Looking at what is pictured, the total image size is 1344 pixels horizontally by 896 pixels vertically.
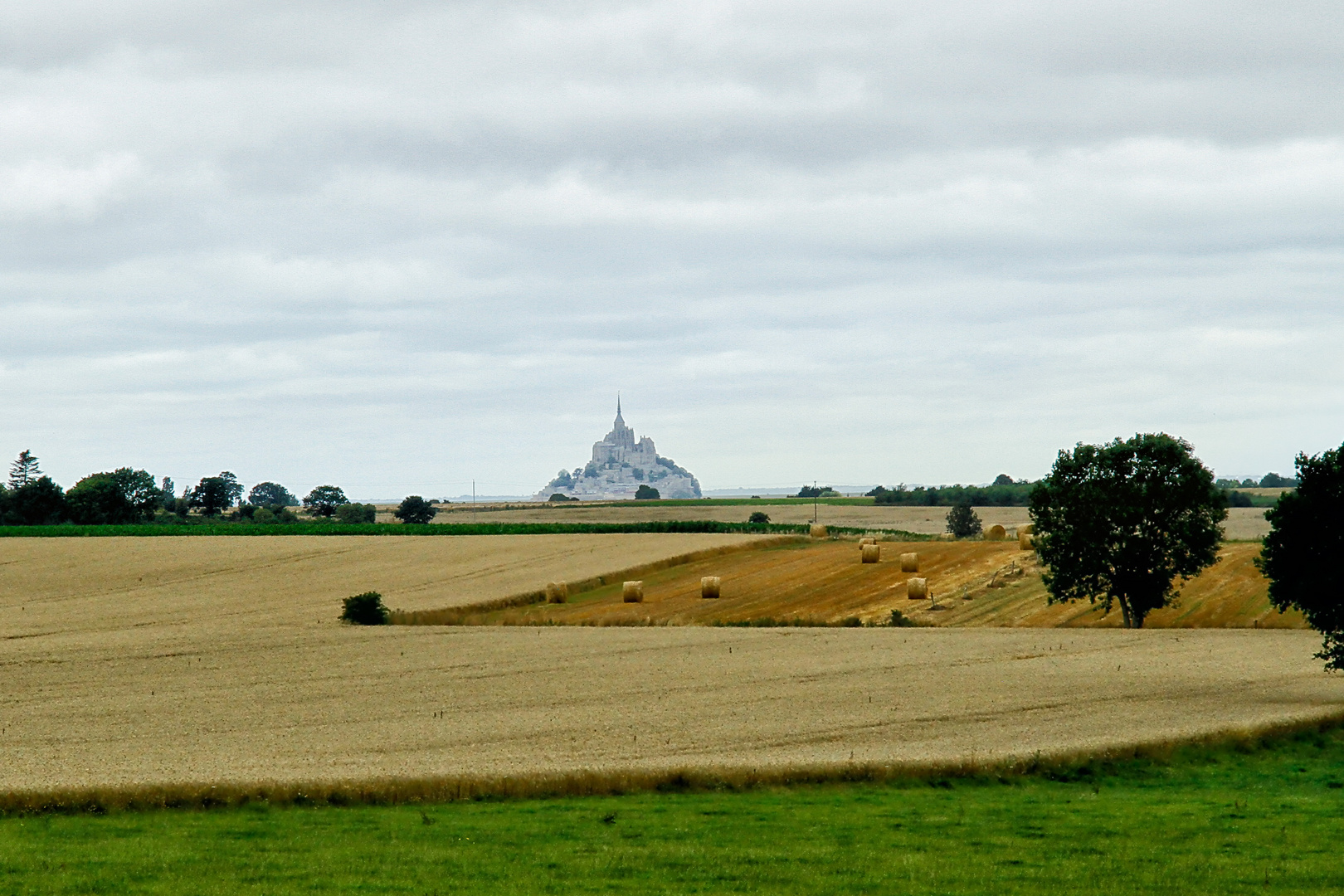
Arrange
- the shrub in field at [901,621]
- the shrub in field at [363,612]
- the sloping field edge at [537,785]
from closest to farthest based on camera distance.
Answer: the sloping field edge at [537,785]
the shrub in field at [901,621]
the shrub in field at [363,612]

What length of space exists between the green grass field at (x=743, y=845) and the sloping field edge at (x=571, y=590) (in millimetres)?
36376

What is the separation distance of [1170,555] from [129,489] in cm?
12869

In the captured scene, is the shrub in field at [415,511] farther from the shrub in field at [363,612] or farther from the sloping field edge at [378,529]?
the shrub in field at [363,612]

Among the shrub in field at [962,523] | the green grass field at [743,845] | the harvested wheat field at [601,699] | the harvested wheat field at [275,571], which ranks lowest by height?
the harvested wheat field at [601,699]

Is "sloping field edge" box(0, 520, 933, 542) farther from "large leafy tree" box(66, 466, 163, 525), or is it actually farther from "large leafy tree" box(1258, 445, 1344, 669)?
"large leafy tree" box(1258, 445, 1344, 669)

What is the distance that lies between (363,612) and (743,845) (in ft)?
135

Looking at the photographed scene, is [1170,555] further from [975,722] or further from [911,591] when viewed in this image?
[975,722]

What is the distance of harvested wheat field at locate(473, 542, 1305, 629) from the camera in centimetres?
5447

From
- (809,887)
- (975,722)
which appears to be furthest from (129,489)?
(809,887)

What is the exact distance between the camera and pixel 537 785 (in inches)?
899

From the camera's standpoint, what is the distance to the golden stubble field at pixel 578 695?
84.9 ft

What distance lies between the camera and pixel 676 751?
26203mm

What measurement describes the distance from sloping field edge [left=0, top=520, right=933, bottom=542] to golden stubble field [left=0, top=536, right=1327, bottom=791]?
45.6 metres

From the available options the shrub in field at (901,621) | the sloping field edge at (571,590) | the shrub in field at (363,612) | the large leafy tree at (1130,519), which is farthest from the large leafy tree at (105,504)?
the large leafy tree at (1130,519)
